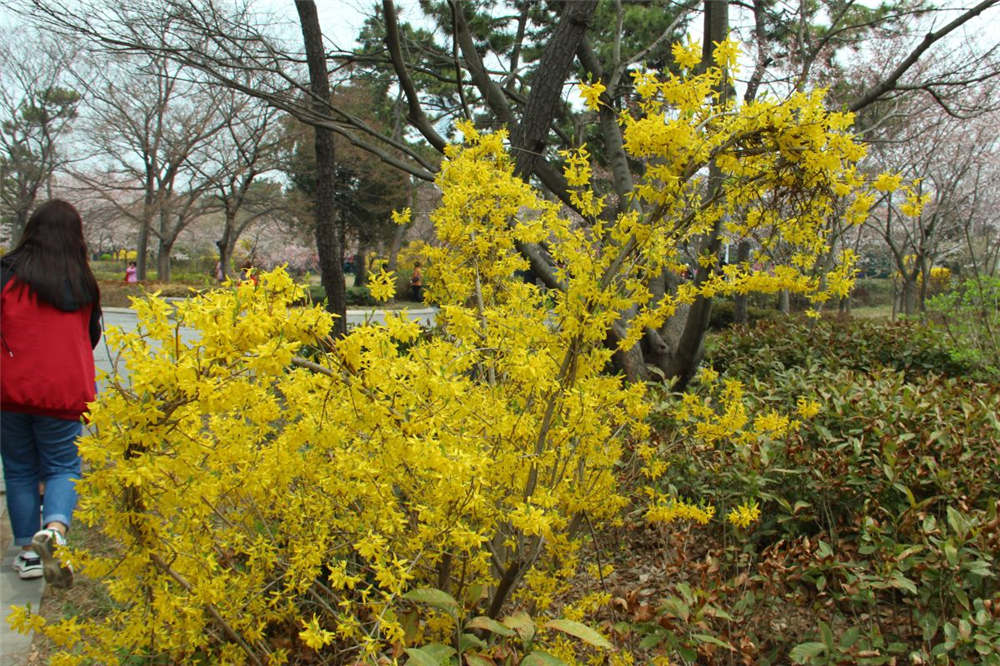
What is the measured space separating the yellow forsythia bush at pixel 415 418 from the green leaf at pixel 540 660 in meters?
0.30

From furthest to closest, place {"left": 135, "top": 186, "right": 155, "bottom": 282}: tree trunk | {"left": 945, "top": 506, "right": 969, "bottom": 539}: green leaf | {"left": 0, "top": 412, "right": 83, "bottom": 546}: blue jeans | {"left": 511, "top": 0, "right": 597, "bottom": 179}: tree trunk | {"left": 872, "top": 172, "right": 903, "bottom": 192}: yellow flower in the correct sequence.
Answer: {"left": 135, "top": 186, "right": 155, "bottom": 282}: tree trunk
{"left": 511, "top": 0, "right": 597, "bottom": 179}: tree trunk
{"left": 0, "top": 412, "right": 83, "bottom": 546}: blue jeans
{"left": 945, "top": 506, "right": 969, "bottom": 539}: green leaf
{"left": 872, "top": 172, "right": 903, "bottom": 192}: yellow flower

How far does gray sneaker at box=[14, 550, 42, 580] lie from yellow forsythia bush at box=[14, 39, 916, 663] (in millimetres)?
1199

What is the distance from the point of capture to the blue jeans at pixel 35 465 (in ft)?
10.1

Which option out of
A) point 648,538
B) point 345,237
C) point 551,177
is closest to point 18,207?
point 345,237

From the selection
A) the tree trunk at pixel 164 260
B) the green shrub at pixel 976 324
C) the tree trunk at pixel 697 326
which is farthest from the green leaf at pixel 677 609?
the tree trunk at pixel 164 260

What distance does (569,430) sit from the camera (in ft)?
7.09

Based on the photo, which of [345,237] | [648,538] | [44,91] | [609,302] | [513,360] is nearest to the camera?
[513,360]

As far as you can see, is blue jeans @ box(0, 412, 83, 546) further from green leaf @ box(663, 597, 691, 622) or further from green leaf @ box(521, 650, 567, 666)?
green leaf @ box(663, 597, 691, 622)

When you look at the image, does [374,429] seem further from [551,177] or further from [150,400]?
[551,177]

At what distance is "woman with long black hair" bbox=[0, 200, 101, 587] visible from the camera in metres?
2.99

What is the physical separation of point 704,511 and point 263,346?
5.73ft

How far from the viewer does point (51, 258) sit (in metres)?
3.04

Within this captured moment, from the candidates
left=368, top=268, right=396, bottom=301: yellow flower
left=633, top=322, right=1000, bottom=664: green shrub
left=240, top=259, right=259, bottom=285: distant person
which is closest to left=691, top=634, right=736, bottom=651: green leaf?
left=633, top=322, right=1000, bottom=664: green shrub

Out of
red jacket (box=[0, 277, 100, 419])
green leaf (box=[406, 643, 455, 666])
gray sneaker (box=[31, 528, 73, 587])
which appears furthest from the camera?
red jacket (box=[0, 277, 100, 419])
